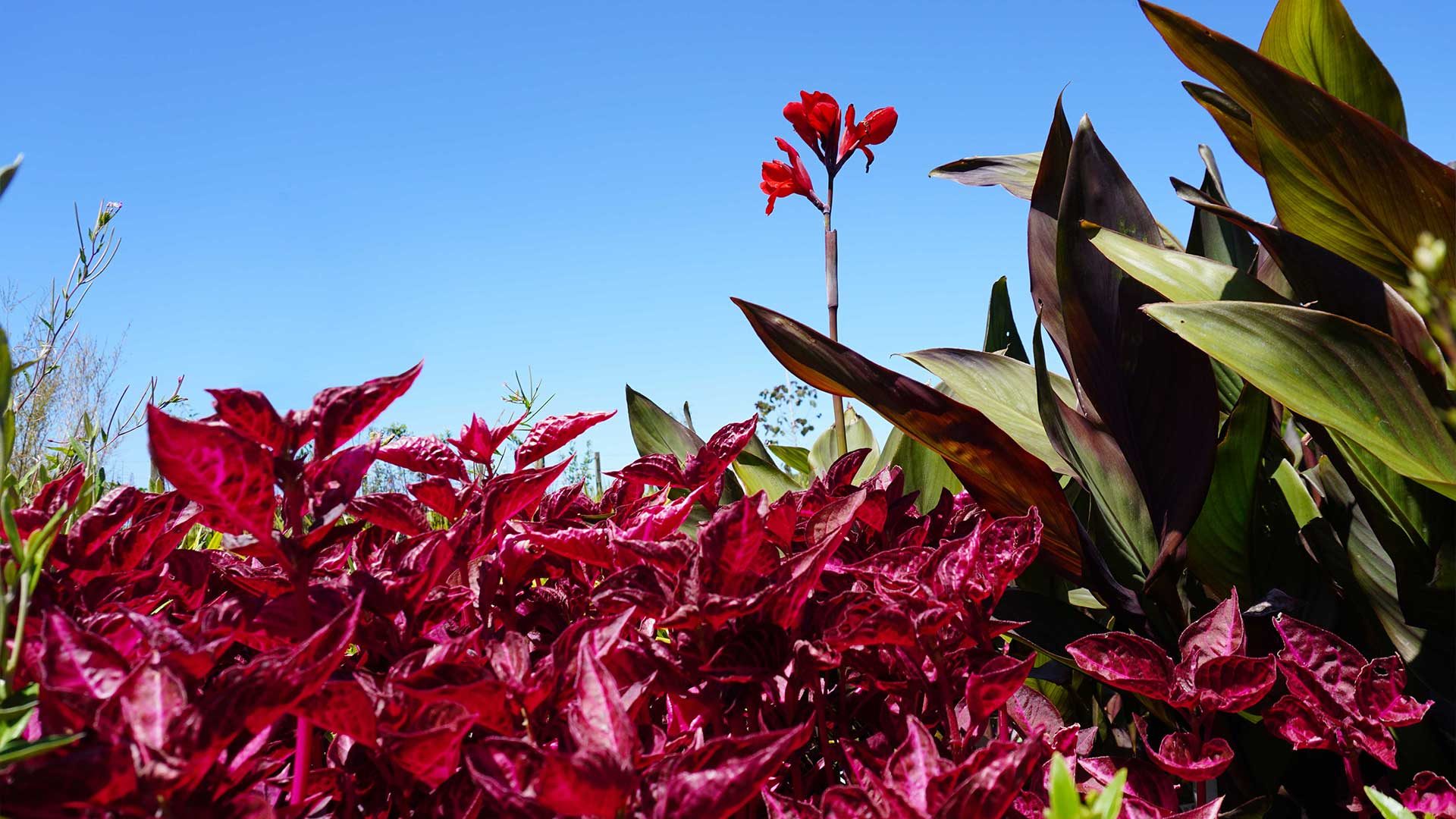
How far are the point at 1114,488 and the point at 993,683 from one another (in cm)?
66

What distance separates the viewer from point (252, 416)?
65cm

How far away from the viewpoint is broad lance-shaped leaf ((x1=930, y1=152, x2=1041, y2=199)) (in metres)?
1.66

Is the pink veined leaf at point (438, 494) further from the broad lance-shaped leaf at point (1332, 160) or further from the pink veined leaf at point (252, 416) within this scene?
the broad lance-shaped leaf at point (1332, 160)

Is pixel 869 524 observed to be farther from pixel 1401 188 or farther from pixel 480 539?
pixel 1401 188

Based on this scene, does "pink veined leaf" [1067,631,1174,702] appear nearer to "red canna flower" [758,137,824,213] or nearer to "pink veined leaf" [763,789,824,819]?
"pink veined leaf" [763,789,824,819]

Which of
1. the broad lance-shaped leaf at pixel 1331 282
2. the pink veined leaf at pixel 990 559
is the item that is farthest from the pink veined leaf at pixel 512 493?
the broad lance-shaped leaf at pixel 1331 282

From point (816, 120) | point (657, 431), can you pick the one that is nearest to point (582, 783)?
point (657, 431)

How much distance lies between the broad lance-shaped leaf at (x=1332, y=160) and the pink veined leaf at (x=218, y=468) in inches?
38.4

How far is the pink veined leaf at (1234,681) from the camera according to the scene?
0.76 metres

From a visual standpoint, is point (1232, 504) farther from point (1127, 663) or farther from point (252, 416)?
point (252, 416)

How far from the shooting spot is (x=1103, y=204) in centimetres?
127

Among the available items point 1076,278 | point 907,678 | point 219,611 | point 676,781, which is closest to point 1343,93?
point 1076,278

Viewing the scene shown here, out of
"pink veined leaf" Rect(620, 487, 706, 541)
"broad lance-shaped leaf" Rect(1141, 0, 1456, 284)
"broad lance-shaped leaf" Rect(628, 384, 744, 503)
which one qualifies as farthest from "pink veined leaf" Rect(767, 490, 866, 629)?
"broad lance-shaped leaf" Rect(628, 384, 744, 503)

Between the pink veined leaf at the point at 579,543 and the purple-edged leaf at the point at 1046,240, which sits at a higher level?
the purple-edged leaf at the point at 1046,240
